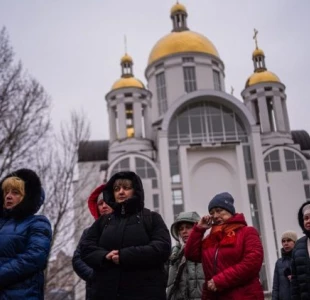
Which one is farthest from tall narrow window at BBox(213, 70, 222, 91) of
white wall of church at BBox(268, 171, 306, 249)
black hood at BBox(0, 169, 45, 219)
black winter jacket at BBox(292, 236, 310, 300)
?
black hood at BBox(0, 169, 45, 219)

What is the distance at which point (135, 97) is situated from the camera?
30.9 meters

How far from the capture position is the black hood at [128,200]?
13.5 ft

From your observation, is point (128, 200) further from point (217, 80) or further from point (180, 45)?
point (217, 80)

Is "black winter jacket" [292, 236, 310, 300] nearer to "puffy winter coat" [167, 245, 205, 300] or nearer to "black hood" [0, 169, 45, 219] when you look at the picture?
"puffy winter coat" [167, 245, 205, 300]

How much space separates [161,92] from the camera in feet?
108

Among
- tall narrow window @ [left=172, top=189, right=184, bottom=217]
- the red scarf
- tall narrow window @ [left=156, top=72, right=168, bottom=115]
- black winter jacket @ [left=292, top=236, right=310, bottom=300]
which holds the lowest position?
black winter jacket @ [left=292, top=236, right=310, bottom=300]

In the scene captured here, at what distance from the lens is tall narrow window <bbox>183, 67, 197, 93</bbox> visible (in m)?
32.1

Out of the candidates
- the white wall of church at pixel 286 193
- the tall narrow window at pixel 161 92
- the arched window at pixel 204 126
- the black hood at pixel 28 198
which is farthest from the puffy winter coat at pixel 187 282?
the tall narrow window at pixel 161 92

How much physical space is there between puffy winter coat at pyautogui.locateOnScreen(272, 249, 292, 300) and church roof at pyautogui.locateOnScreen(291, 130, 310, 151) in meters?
30.6

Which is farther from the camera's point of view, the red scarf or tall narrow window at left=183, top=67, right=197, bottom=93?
tall narrow window at left=183, top=67, right=197, bottom=93

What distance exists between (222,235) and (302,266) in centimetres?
99

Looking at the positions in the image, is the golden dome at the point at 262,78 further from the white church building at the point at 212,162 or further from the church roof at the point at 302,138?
the church roof at the point at 302,138

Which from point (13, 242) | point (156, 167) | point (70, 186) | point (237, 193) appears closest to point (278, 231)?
point (237, 193)

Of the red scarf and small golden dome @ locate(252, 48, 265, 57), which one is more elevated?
small golden dome @ locate(252, 48, 265, 57)
